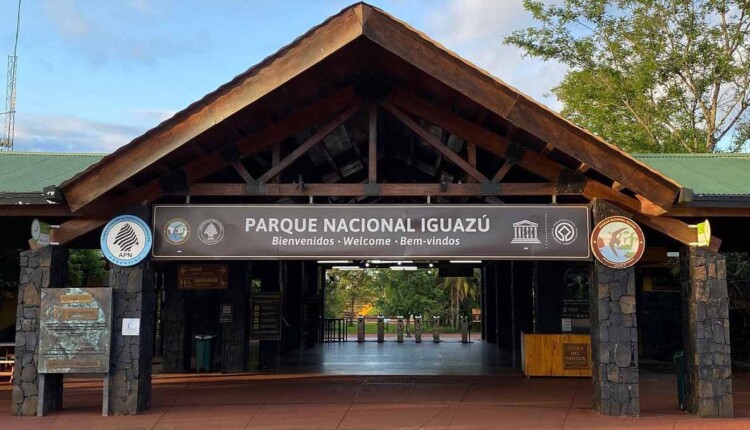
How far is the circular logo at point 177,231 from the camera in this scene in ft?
31.2

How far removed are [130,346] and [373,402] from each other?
3815 millimetres

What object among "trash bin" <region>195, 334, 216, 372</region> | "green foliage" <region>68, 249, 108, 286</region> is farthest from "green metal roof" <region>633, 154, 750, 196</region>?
"green foliage" <region>68, 249, 108, 286</region>

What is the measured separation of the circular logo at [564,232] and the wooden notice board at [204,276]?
26.3 ft

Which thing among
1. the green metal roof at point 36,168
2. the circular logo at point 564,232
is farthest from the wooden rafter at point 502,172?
the green metal roof at point 36,168

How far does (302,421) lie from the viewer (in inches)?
367

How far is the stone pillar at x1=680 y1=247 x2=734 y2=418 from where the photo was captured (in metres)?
9.22

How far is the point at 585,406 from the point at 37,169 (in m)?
10.1

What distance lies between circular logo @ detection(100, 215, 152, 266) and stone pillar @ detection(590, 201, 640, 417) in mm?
6361

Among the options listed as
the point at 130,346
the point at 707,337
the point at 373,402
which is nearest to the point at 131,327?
the point at 130,346

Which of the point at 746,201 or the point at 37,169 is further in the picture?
the point at 37,169

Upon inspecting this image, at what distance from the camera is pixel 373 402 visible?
10.7 m

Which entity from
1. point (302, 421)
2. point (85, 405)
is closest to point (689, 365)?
point (302, 421)

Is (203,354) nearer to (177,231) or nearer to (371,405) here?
(371,405)

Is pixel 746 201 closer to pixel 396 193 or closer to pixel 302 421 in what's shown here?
pixel 396 193
